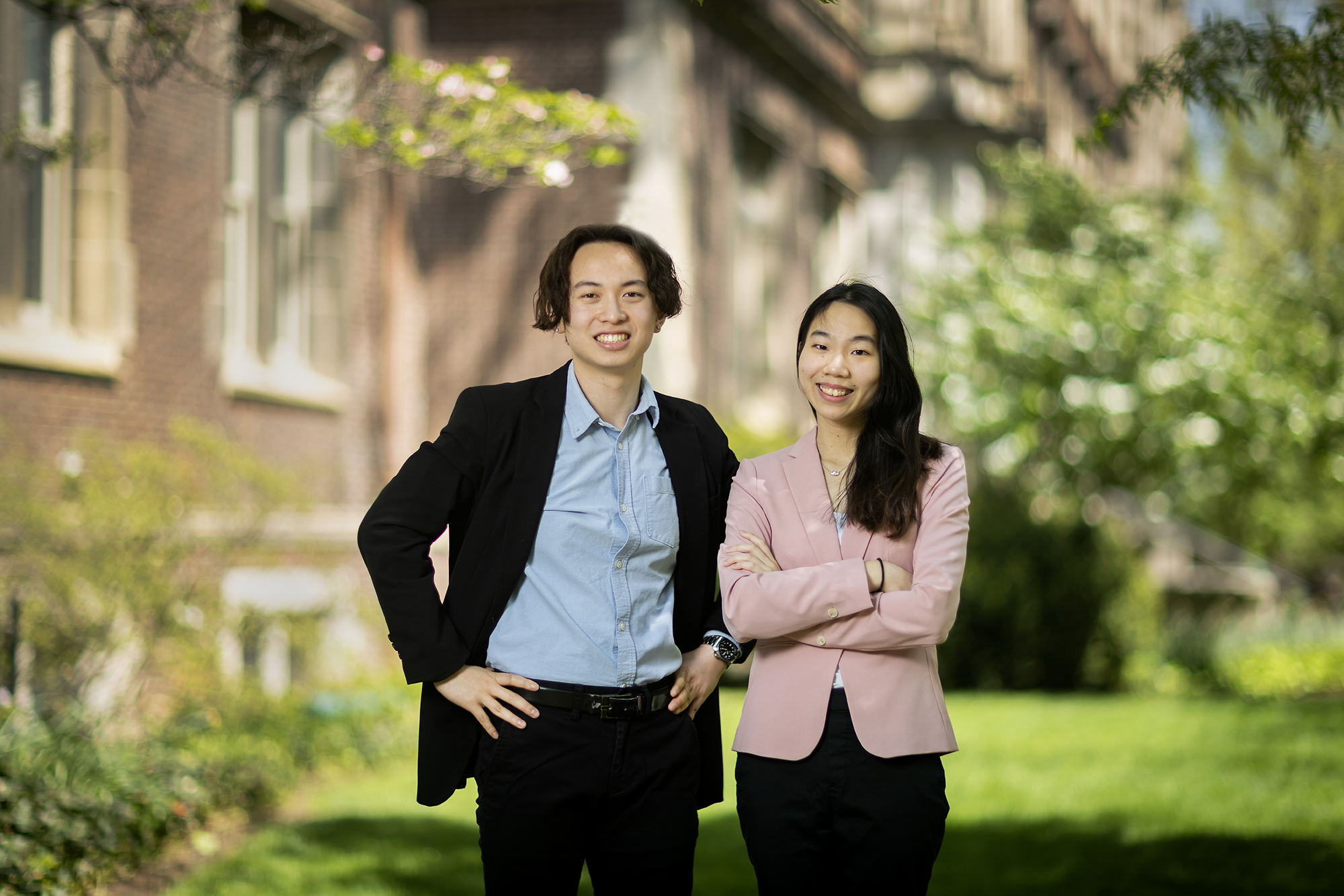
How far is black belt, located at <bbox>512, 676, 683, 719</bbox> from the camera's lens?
277cm

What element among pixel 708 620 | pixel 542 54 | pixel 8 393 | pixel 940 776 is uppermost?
pixel 542 54

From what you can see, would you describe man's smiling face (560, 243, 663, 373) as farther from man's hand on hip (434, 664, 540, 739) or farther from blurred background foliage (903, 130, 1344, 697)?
blurred background foliage (903, 130, 1344, 697)

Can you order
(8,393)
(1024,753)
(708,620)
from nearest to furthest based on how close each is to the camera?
(708,620), (8,393), (1024,753)

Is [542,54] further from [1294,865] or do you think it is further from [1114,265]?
[1294,865]

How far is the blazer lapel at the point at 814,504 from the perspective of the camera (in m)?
2.93

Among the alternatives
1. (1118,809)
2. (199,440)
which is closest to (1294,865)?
(1118,809)

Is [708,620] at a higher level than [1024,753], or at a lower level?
higher

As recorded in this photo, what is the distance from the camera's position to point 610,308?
2873 mm

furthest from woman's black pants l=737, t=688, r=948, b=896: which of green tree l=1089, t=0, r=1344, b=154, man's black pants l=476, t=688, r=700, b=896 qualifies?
green tree l=1089, t=0, r=1344, b=154

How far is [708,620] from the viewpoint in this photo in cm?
311

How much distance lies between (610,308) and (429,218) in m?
9.52

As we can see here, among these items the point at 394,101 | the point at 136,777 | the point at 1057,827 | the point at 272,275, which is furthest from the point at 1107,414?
the point at 136,777

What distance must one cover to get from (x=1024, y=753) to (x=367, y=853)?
4744 millimetres

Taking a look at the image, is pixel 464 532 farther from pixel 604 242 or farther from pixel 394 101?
pixel 394 101
